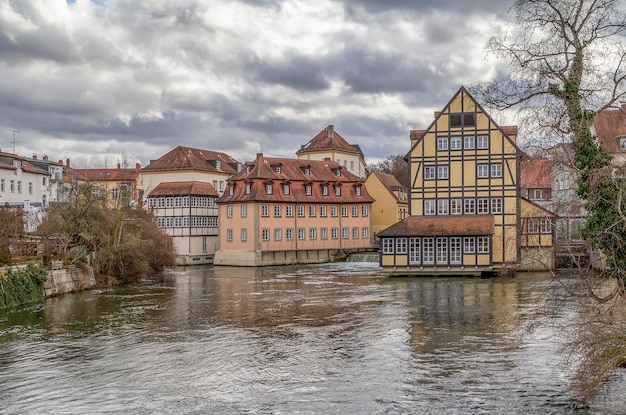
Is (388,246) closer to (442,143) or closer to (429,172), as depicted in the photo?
(429,172)

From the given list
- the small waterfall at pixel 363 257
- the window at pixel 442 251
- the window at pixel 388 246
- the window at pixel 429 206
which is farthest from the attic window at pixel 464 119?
the small waterfall at pixel 363 257

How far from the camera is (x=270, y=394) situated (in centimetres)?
1356

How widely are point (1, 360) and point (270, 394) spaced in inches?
293

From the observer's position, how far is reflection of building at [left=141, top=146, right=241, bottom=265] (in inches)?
2207

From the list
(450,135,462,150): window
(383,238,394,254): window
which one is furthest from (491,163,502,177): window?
(383,238,394,254): window

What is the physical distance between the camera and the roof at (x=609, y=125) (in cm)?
1218

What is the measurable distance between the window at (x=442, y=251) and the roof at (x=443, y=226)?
559 mm

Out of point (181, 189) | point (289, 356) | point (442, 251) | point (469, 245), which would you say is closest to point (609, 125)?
point (289, 356)

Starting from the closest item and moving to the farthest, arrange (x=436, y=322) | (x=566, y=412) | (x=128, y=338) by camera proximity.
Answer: (x=566, y=412)
(x=128, y=338)
(x=436, y=322)

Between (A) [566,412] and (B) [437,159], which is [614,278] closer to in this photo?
(A) [566,412]

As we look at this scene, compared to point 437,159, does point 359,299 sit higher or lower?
lower

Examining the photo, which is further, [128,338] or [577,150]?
[128,338]

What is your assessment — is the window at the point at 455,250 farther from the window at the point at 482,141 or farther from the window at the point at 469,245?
the window at the point at 482,141

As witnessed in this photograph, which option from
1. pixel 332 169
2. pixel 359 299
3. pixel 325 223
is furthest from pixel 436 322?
pixel 332 169
